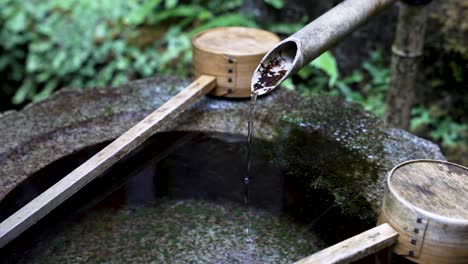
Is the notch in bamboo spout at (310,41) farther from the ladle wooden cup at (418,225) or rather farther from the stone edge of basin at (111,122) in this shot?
the ladle wooden cup at (418,225)

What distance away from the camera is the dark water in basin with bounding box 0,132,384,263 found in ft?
7.58

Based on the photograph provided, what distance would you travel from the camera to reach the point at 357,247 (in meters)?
1.87

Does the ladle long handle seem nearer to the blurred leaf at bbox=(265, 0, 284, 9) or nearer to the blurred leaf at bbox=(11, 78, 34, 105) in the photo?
the blurred leaf at bbox=(265, 0, 284, 9)

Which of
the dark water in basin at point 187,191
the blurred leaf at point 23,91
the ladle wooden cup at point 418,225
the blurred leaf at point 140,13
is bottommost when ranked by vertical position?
the blurred leaf at point 23,91

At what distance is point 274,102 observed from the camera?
3193 mm

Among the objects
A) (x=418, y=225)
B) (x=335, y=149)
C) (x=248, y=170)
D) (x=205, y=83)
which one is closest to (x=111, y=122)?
(x=205, y=83)

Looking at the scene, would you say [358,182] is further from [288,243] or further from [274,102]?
[274,102]

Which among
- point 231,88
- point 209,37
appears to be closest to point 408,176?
point 231,88

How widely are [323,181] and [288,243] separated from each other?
407 mm

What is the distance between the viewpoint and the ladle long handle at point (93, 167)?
2.05 metres

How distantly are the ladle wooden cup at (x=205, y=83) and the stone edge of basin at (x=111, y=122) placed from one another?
0.52 feet

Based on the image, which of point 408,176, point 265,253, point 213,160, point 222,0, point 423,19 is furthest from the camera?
point 222,0

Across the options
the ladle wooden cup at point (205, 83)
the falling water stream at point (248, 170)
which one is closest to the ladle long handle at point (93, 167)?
the ladle wooden cup at point (205, 83)

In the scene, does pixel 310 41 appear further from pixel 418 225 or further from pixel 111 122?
pixel 111 122
